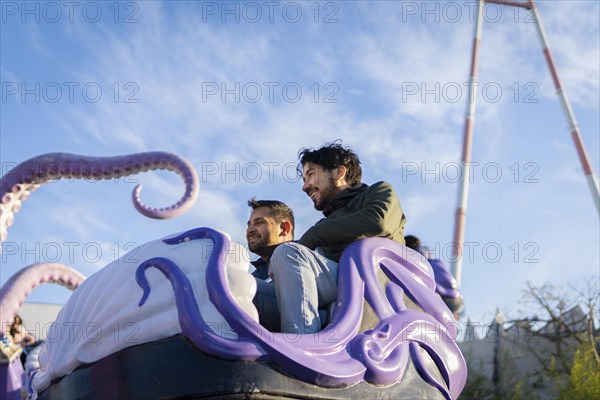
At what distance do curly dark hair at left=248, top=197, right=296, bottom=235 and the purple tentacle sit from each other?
317 centimetres

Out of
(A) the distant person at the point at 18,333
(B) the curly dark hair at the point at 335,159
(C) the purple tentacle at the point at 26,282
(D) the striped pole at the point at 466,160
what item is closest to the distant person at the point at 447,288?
(B) the curly dark hair at the point at 335,159

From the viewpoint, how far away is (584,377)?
34.6 feet

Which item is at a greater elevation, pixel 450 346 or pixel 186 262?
pixel 186 262

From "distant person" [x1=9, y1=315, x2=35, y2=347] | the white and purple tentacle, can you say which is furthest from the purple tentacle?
the white and purple tentacle

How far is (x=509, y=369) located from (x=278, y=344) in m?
12.2

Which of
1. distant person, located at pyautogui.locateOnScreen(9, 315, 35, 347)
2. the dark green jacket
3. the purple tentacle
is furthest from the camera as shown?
the purple tentacle

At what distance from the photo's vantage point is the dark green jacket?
217cm

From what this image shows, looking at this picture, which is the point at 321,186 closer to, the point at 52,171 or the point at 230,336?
the point at 230,336

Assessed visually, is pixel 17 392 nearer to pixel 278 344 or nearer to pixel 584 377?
pixel 278 344

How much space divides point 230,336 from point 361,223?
585 mm

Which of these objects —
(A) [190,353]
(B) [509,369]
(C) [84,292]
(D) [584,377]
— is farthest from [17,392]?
(B) [509,369]

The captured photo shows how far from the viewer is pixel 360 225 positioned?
2.16 m

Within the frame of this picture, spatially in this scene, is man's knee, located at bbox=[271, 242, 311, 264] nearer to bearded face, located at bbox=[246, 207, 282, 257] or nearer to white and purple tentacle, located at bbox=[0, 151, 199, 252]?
bearded face, located at bbox=[246, 207, 282, 257]

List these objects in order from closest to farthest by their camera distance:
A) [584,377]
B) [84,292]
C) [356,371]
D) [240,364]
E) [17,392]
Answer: [240,364] → [356,371] → [84,292] → [17,392] → [584,377]
